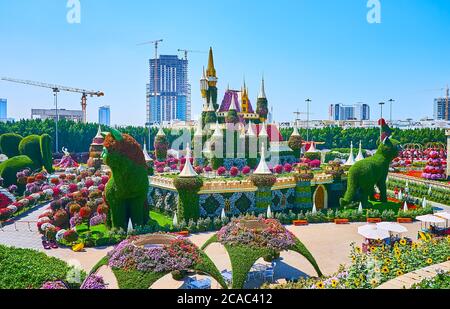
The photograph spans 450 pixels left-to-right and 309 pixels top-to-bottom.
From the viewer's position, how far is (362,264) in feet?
38.8

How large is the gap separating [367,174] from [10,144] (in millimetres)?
28895

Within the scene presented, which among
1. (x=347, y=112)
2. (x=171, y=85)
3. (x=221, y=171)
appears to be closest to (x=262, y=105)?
(x=221, y=171)

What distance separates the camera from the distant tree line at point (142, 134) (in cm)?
5788

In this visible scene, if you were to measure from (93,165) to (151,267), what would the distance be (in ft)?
99.3

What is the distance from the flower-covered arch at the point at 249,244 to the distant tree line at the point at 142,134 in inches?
1970

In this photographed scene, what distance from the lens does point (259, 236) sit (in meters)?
13.5

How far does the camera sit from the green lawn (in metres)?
23.6

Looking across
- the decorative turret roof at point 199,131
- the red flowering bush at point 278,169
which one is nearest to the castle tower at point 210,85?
the decorative turret roof at point 199,131

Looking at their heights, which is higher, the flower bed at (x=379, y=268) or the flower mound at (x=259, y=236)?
the flower mound at (x=259, y=236)

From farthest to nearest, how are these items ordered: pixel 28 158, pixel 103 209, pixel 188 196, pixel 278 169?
pixel 278 169 < pixel 28 158 < pixel 188 196 < pixel 103 209

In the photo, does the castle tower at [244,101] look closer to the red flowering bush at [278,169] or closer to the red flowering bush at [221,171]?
the red flowering bush at [278,169]

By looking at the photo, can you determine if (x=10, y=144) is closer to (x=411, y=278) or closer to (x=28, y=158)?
(x=28, y=158)

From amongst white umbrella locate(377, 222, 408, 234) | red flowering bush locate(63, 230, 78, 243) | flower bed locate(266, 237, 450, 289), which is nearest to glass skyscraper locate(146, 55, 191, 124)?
red flowering bush locate(63, 230, 78, 243)

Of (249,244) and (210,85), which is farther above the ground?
(210,85)
